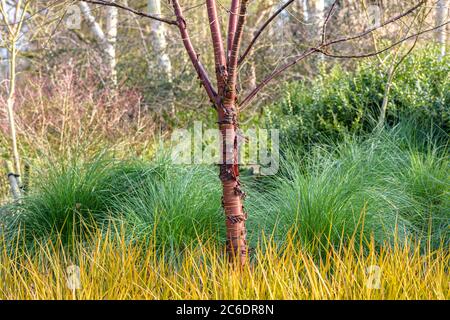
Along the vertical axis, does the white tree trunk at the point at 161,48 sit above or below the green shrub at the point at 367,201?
above

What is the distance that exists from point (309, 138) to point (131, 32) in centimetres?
759

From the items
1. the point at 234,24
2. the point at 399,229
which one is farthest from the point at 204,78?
the point at 399,229

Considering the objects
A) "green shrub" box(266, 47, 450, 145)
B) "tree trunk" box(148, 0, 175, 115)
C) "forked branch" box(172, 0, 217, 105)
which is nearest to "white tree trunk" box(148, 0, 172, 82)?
"tree trunk" box(148, 0, 175, 115)

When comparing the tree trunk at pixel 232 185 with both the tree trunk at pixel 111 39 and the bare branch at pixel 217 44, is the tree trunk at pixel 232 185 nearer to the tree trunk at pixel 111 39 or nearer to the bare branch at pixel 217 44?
the bare branch at pixel 217 44

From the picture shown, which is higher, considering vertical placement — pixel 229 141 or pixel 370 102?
pixel 370 102

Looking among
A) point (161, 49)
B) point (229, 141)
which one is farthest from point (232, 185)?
point (161, 49)

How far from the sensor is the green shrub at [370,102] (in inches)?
211

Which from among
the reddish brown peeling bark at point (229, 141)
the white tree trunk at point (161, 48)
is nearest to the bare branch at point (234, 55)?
the reddish brown peeling bark at point (229, 141)

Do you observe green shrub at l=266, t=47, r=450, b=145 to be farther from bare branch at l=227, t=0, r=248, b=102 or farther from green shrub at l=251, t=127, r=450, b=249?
bare branch at l=227, t=0, r=248, b=102

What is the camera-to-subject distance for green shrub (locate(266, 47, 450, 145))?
537 centimetres

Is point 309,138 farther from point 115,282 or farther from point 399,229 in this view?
point 115,282

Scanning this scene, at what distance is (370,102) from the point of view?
227 inches

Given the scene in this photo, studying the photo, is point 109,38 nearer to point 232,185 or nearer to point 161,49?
point 161,49
